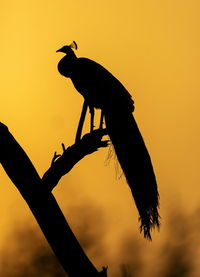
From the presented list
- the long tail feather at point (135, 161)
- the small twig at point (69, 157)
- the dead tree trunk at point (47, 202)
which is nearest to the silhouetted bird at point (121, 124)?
the long tail feather at point (135, 161)

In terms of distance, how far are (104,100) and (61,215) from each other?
14.4ft

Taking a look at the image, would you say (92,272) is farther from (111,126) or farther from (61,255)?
(111,126)

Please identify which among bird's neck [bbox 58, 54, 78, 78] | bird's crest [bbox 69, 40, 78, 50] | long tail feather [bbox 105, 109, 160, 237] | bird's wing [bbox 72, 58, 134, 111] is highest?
bird's crest [bbox 69, 40, 78, 50]

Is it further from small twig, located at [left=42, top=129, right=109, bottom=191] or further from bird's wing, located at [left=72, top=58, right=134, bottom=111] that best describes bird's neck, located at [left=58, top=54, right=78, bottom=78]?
small twig, located at [left=42, top=129, right=109, bottom=191]

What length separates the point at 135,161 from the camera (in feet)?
26.3

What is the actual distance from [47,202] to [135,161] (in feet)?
10.0

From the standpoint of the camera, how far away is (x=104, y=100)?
922 centimetres

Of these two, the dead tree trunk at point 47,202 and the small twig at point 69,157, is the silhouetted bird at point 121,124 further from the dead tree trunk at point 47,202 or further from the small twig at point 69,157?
the dead tree trunk at point 47,202

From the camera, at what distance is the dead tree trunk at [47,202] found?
16.0ft

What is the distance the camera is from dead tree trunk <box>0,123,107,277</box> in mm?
4883

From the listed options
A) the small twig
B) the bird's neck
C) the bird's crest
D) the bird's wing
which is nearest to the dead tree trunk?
the small twig

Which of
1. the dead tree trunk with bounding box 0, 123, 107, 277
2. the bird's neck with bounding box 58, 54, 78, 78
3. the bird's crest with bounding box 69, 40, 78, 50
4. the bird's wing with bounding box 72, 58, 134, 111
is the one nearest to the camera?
the dead tree trunk with bounding box 0, 123, 107, 277

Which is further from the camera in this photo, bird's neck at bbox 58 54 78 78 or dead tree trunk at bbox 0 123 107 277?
bird's neck at bbox 58 54 78 78

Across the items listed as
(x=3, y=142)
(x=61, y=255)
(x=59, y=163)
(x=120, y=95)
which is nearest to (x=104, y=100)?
(x=120, y=95)
